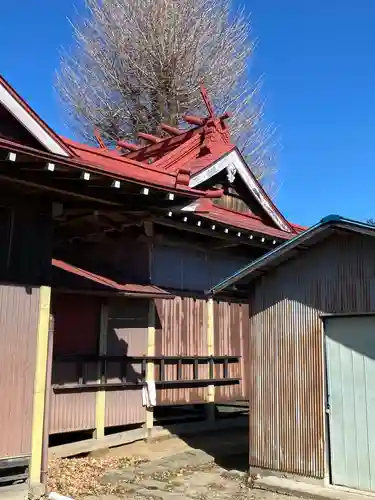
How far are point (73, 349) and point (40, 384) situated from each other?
7.88 feet

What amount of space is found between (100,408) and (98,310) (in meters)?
1.65

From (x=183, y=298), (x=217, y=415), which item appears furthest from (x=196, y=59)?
(x=217, y=415)

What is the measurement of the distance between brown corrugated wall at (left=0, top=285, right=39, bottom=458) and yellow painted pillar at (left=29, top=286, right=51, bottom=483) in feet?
0.19

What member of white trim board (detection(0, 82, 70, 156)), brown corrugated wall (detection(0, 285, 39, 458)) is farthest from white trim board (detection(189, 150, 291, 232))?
brown corrugated wall (detection(0, 285, 39, 458))

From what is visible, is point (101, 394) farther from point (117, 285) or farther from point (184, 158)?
point (184, 158)

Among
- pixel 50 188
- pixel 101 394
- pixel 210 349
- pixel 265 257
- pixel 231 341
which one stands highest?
pixel 50 188

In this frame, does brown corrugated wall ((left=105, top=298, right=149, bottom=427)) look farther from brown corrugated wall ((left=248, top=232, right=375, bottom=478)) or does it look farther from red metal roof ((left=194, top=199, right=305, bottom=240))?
brown corrugated wall ((left=248, top=232, right=375, bottom=478))

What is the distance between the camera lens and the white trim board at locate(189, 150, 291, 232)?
11.9 metres

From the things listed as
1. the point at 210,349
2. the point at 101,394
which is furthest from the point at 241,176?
the point at 101,394

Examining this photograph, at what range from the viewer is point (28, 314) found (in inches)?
263

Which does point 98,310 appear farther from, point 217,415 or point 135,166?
point 217,415

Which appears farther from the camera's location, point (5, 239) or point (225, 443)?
point (225, 443)

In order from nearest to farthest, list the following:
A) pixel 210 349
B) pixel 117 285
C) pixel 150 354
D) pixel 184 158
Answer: pixel 117 285 → pixel 150 354 → pixel 210 349 → pixel 184 158

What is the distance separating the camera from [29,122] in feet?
21.4
